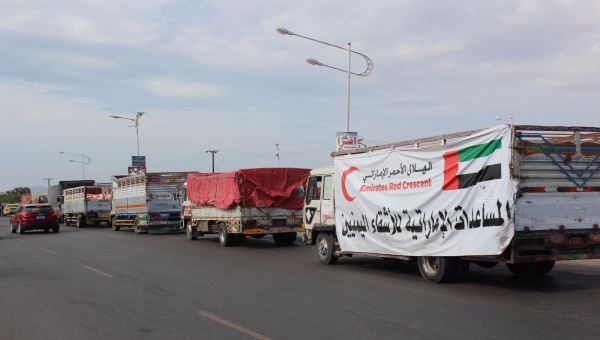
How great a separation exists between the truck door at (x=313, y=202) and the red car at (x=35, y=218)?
21866 millimetres

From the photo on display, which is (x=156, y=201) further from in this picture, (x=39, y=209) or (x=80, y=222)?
(x=80, y=222)

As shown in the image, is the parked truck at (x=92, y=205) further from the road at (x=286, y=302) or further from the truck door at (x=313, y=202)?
the truck door at (x=313, y=202)

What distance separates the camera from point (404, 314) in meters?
8.05

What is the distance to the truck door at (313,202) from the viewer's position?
14.8 metres

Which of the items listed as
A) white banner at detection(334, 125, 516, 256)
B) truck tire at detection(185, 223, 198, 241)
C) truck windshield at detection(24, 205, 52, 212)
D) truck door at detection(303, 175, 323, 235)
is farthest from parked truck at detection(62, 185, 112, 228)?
white banner at detection(334, 125, 516, 256)

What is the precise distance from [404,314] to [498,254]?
230 centimetres

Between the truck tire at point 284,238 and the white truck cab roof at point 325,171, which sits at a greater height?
the white truck cab roof at point 325,171

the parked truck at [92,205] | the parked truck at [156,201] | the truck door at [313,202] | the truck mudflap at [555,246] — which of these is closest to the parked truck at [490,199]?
the truck mudflap at [555,246]

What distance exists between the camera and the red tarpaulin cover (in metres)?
20.0

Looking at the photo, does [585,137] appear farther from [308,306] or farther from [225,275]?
[225,275]

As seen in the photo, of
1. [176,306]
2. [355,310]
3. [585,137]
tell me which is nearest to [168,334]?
[176,306]

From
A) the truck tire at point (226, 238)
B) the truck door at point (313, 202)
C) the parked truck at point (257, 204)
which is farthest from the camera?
the truck tire at point (226, 238)

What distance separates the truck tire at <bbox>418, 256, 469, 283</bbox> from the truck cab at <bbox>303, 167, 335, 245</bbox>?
3438 mm

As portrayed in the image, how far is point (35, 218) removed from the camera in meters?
31.9
